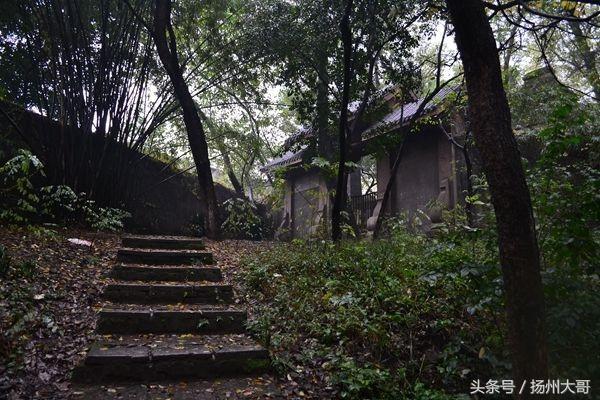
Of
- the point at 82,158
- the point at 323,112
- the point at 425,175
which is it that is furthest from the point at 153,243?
the point at 425,175

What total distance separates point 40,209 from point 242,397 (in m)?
5.84

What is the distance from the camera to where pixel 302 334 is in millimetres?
3723

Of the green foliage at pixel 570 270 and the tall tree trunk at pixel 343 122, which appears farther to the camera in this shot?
the tall tree trunk at pixel 343 122

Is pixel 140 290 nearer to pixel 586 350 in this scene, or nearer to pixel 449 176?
pixel 586 350

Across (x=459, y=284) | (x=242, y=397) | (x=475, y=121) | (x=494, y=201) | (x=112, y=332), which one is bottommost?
(x=242, y=397)

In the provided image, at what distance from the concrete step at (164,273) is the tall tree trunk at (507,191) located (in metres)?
3.77

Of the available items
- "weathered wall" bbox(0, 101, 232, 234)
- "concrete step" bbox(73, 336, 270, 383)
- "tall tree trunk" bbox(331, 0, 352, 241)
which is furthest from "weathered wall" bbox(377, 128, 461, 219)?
"concrete step" bbox(73, 336, 270, 383)

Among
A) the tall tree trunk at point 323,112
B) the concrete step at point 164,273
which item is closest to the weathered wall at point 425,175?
the tall tree trunk at point 323,112

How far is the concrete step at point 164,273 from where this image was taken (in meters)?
4.86

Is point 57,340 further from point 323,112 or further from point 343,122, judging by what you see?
point 323,112

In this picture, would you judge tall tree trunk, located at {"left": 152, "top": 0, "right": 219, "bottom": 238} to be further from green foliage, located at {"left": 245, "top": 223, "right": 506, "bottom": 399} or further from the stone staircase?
green foliage, located at {"left": 245, "top": 223, "right": 506, "bottom": 399}

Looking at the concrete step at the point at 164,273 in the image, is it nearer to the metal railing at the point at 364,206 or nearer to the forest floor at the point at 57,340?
the forest floor at the point at 57,340

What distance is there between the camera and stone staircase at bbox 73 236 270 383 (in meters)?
3.08

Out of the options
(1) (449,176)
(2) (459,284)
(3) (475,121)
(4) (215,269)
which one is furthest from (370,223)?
(3) (475,121)
